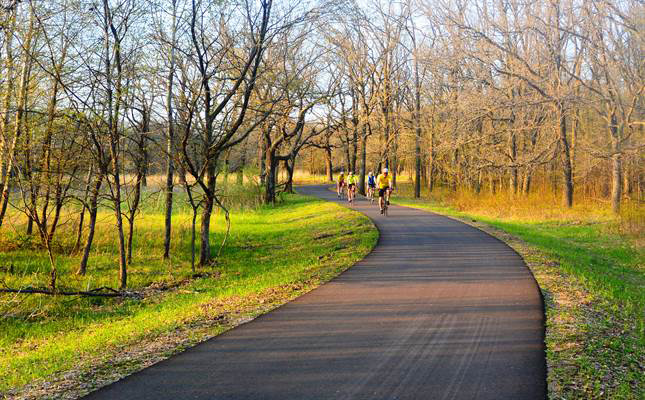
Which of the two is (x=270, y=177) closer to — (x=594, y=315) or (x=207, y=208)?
(x=207, y=208)

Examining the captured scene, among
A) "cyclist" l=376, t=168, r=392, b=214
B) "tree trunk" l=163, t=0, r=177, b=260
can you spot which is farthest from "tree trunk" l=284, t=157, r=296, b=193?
"tree trunk" l=163, t=0, r=177, b=260

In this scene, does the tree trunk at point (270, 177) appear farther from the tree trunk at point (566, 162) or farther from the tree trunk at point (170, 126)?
the tree trunk at point (170, 126)

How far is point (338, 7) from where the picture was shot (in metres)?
15.4

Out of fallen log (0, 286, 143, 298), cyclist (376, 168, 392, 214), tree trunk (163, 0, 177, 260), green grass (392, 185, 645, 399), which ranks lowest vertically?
fallen log (0, 286, 143, 298)

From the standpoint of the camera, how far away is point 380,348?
6.52 m

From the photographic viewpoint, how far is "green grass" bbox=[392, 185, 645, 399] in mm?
5590

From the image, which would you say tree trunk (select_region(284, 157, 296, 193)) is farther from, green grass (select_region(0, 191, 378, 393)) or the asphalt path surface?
the asphalt path surface

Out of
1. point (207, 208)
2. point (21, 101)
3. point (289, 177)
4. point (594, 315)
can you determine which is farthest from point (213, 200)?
point (289, 177)

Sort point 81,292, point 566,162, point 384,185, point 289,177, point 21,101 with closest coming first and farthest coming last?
point 81,292 → point 21,101 → point 384,185 → point 566,162 → point 289,177

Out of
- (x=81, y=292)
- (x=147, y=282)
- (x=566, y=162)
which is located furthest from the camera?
(x=566, y=162)

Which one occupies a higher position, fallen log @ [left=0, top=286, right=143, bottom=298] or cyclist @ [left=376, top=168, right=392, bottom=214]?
cyclist @ [left=376, top=168, right=392, bottom=214]

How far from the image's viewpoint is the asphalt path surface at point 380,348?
5293mm

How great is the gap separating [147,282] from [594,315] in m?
11.5

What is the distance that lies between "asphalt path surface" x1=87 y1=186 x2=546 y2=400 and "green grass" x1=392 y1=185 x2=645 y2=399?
262mm
